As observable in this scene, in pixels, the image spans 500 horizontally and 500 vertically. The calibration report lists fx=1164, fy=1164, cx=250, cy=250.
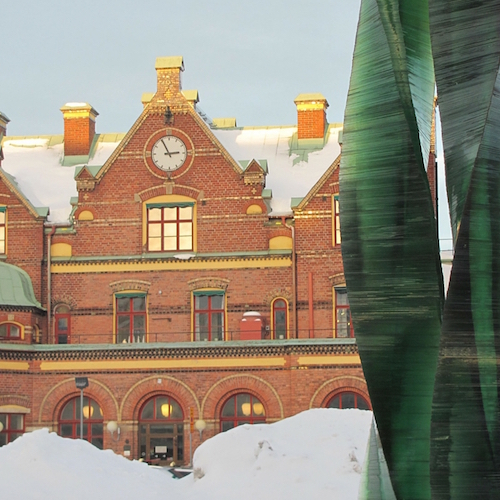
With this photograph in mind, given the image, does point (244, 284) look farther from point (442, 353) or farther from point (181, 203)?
point (442, 353)

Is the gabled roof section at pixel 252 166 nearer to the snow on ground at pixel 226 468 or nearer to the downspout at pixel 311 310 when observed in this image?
the downspout at pixel 311 310

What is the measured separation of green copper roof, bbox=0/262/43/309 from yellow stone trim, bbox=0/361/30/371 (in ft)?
5.54

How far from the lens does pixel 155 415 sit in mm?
33625

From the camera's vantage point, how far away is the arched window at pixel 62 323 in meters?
35.3

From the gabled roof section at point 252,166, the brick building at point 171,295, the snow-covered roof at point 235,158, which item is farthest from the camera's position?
the snow-covered roof at point 235,158

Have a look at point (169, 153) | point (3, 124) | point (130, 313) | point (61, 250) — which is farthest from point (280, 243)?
point (3, 124)

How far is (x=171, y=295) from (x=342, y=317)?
515cm

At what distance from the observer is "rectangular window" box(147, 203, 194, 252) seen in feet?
116

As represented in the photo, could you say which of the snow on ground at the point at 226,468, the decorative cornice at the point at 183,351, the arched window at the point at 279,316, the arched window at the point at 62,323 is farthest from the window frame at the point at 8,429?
the snow on ground at the point at 226,468

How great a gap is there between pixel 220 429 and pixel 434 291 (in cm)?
2579

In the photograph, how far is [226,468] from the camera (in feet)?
61.1

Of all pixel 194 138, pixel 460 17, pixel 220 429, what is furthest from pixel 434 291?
pixel 194 138

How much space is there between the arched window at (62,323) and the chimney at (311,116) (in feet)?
32.4

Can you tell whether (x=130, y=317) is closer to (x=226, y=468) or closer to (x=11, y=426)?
(x=11, y=426)
